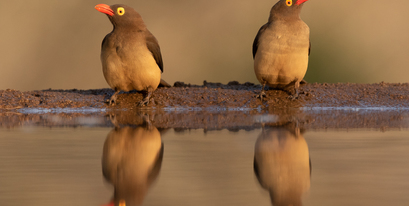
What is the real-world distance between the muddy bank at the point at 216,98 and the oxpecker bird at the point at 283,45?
1.06 ft

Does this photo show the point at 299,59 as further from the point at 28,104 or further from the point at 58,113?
the point at 28,104

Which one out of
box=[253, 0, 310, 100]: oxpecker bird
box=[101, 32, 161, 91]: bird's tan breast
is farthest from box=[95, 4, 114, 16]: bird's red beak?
box=[253, 0, 310, 100]: oxpecker bird

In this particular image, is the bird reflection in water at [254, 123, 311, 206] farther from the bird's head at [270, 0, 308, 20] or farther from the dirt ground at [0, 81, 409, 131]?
the bird's head at [270, 0, 308, 20]

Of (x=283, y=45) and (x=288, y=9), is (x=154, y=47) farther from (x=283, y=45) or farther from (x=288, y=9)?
(x=288, y=9)

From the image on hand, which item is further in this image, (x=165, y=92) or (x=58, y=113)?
(x=165, y=92)

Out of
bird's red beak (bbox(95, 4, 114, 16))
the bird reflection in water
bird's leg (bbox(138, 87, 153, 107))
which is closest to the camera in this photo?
the bird reflection in water

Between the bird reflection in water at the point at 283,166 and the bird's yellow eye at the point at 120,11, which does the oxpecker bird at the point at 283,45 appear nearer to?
the bird's yellow eye at the point at 120,11

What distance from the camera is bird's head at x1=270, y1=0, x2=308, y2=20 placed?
10.3m

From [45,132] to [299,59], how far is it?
5064mm

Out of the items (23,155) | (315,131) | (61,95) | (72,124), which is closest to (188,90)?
(61,95)

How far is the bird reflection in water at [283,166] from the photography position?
11.6 feet

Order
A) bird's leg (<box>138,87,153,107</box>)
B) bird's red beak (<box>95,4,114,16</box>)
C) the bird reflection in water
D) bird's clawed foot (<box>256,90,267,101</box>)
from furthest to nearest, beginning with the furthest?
bird's clawed foot (<box>256,90,267,101</box>)
bird's leg (<box>138,87,153,107</box>)
bird's red beak (<box>95,4,114,16</box>)
the bird reflection in water

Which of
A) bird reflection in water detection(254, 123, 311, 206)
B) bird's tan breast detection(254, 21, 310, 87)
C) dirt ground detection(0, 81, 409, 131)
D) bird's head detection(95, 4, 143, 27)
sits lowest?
dirt ground detection(0, 81, 409, 131)

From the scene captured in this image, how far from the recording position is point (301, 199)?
3.37m
